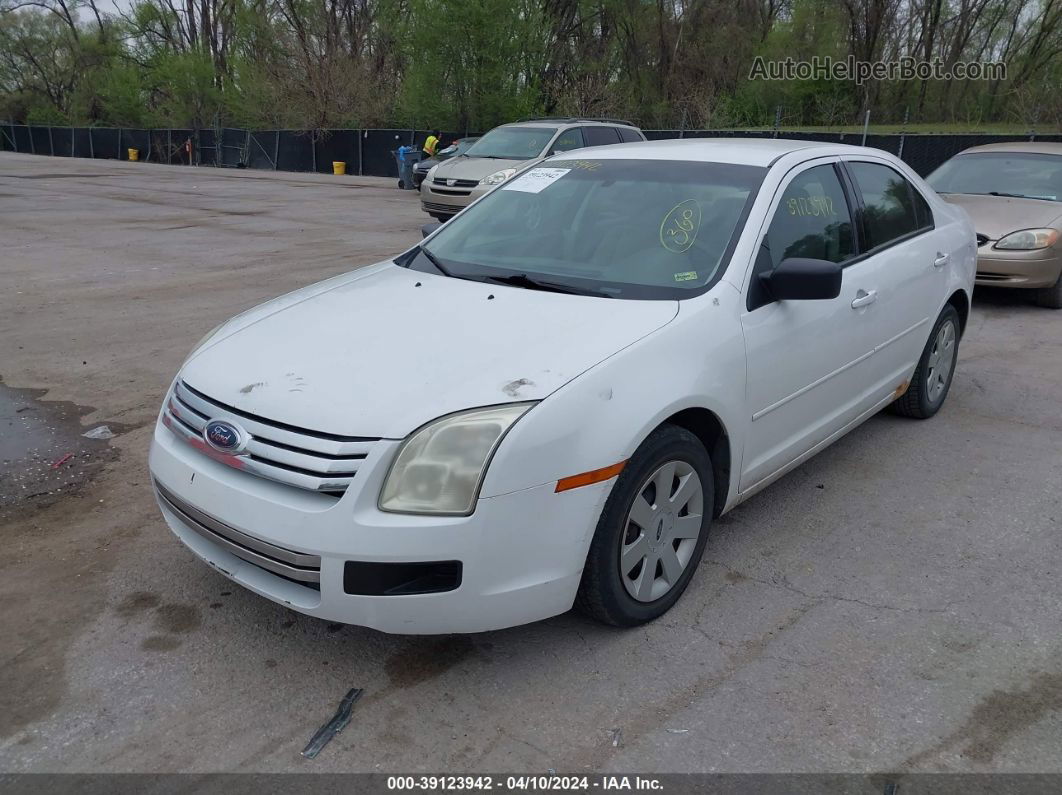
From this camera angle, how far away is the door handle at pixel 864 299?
421cm

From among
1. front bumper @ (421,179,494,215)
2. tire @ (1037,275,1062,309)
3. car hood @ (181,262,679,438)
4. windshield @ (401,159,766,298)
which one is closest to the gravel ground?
car hood @ (181,262,679,438)

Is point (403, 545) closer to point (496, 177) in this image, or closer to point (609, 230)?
point (609, 230)

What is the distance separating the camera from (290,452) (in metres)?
2.79

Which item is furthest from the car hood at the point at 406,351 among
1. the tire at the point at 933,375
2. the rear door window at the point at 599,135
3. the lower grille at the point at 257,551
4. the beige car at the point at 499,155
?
the rear door window at the point at 599,135

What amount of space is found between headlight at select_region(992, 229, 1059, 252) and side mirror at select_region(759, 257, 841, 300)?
584 cm

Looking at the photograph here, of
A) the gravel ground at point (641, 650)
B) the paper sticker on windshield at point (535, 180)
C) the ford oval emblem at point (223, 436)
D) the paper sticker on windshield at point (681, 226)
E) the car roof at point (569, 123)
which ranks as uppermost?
the car roof at point (569, 123)

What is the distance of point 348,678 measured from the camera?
299 centimetres

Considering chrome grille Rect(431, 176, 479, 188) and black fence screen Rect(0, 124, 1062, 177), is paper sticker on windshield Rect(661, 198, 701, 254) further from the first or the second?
black fence screen Rect(0, 124, 1062, 177)

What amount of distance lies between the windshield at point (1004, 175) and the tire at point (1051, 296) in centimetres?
92

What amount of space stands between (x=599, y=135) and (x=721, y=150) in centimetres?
1173

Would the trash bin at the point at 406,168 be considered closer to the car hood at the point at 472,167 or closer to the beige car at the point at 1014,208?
the car hood at the point at 472,167

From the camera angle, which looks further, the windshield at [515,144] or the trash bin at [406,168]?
the trash bin at [406,168]

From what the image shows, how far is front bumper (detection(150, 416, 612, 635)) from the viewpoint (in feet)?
8.73
